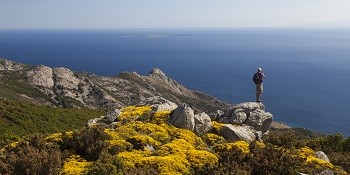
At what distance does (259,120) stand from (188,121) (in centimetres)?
635

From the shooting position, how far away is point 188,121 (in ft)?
70.5

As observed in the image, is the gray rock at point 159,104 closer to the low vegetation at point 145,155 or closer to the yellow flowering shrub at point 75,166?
the low vegetation at point 145,155

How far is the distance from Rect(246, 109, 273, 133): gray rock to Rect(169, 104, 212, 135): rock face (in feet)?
13.5

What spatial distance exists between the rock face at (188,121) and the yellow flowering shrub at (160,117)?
0.37 m

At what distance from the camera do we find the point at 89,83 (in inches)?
5728

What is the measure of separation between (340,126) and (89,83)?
333ft

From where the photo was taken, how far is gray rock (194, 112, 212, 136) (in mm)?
21703

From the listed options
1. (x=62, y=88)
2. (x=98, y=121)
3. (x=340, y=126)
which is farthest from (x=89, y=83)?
(x=98, y=121)

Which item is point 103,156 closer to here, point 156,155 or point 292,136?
point 156,155

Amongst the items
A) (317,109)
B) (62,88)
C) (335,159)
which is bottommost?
(317,109)

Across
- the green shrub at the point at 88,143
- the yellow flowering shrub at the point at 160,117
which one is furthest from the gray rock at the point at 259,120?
the green shrub at the point at 88,143

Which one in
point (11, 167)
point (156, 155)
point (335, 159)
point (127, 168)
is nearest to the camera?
point (11, 167)

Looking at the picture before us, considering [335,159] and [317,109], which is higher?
[335,159]

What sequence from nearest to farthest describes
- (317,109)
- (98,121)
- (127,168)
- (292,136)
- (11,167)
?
(11,167) < (127,168) < (292,136) < (98,121) < (317,109)
